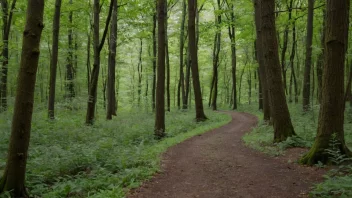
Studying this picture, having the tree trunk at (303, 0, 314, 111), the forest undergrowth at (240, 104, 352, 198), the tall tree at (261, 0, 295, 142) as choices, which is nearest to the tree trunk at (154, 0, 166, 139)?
the forest undergrowth at (240, 104, 352, 198)

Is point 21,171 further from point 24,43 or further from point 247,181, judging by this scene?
point 247,181

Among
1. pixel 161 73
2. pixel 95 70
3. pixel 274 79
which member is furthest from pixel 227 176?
pixel 95 70

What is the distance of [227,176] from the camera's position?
6.73 metres

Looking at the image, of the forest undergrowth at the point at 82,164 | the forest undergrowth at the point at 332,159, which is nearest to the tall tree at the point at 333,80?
the forest undergrowth at the point at 332,159

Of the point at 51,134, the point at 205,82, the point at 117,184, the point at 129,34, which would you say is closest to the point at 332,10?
the point at 117,184

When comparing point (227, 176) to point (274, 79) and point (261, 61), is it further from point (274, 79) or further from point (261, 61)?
point (261, 61)

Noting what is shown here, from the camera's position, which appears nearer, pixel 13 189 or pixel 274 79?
pixel 13 189

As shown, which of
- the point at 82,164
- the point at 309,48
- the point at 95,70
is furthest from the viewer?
the point at 309,48

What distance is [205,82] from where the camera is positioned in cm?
5138

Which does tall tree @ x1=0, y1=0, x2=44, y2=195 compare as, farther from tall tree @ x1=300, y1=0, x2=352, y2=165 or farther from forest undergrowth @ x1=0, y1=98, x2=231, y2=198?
tall tree @ x1=300, y1=0, x2=352, y2=165

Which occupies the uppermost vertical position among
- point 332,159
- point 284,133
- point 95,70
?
point 95,70

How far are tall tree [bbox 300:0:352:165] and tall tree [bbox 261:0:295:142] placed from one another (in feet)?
8.84

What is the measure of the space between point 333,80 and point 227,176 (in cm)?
365

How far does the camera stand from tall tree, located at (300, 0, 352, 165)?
21.2 ft
